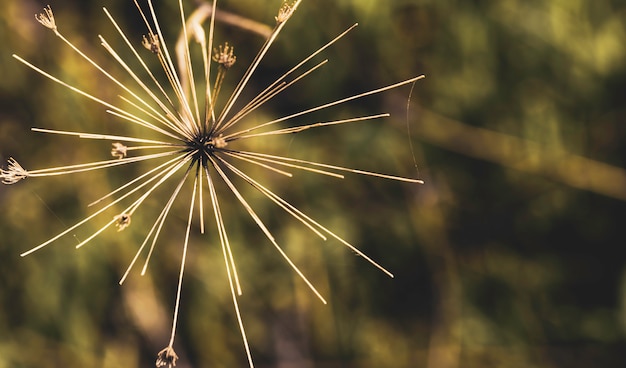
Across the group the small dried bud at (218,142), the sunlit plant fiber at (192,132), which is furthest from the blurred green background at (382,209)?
the small dried bud at (218,142)

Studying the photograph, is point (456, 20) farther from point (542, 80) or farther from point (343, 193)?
point (343, 193)

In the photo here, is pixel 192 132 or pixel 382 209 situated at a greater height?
pixel 382 209

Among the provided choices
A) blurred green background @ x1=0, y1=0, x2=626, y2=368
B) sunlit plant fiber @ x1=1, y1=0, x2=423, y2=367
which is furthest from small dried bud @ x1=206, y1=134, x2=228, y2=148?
blurred green background @ x1=0, y1=0, x2=626, y2=368

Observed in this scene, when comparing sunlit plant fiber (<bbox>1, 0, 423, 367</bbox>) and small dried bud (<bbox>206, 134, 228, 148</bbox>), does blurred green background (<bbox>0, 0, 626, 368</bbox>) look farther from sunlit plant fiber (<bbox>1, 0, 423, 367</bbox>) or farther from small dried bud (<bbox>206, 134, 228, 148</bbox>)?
small dried bud (<bbox>206, 134, 228, 148</bbox>)

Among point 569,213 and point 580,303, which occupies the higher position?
point 569,213

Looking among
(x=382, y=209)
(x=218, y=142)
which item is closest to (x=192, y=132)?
(x=218, y=142)

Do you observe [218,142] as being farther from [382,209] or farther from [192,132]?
[382,209]

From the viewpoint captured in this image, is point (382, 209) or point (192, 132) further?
point (382, 209)

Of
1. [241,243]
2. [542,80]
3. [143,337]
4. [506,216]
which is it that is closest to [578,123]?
[542,80]
